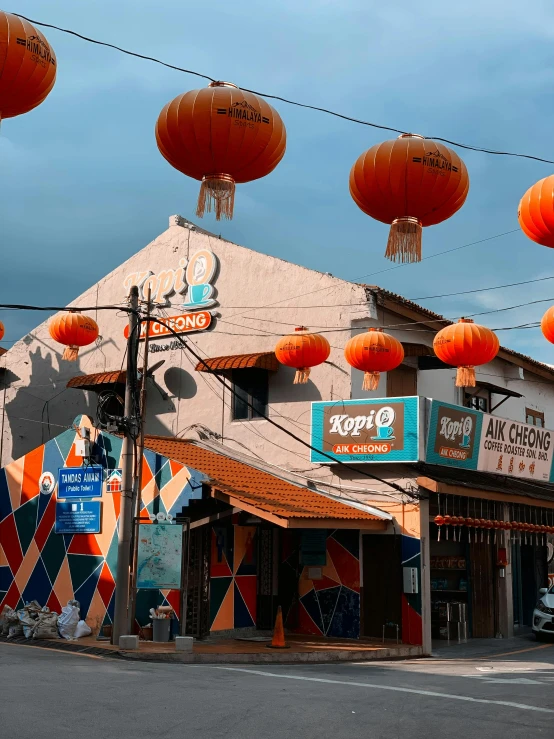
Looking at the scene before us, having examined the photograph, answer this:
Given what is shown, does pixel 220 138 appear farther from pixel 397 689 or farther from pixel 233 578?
pixel 233 578

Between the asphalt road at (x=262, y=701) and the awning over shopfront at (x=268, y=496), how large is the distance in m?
3.20

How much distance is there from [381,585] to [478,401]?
8.38 metres

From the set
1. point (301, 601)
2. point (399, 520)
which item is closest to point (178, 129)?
point (399, 520)

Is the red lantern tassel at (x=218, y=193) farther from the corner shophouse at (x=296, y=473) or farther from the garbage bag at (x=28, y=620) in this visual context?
the garbage bag at (x=28, y=620)

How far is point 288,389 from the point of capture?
893 inches

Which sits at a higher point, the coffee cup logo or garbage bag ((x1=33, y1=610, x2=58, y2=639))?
the coffee cup logo

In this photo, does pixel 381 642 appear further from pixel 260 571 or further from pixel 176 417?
pixel 176 417

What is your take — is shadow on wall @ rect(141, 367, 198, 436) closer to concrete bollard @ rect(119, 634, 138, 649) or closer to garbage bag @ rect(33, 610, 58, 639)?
garbage bag @ rect(33, 610, 58, 639)

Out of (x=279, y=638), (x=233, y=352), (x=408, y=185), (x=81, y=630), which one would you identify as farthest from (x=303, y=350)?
(x=408, y=185)

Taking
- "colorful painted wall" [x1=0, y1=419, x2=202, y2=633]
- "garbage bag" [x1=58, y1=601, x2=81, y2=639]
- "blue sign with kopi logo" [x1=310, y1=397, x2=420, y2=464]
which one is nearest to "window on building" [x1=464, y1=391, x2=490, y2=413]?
"blue sign with kopi logo" [x1=310, y1=397, x2=420, y2=464]

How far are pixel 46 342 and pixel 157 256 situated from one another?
551cm

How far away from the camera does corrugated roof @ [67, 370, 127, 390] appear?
24.7 meters

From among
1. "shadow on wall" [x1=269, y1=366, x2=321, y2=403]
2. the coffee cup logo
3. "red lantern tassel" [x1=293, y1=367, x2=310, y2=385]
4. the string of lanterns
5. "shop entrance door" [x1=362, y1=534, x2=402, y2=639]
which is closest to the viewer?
the string of lanterns

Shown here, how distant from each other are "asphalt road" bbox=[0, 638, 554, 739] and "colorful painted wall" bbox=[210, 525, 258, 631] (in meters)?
3.84
